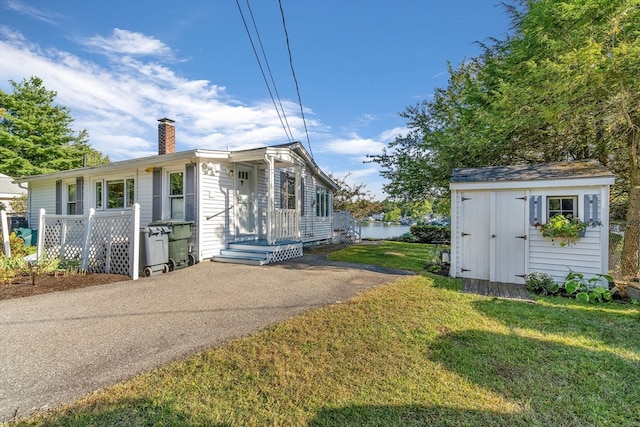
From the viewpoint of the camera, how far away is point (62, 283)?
588cm

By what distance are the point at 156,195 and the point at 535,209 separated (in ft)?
34.0

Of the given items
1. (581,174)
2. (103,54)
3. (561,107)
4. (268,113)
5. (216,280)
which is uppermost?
(103,54)

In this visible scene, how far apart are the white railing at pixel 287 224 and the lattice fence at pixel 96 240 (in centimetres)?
396

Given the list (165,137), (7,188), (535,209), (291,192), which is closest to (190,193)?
(165,137)

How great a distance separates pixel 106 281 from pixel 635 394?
8095mm

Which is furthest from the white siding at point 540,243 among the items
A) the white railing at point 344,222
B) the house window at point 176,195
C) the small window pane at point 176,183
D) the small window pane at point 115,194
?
the small window pane at point 115,194

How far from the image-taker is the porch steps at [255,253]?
333 inches

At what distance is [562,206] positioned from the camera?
5898 millimetres

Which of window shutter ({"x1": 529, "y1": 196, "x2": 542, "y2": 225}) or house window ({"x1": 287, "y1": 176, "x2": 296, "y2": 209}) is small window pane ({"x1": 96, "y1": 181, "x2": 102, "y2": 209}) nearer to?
house window ({"x1": 287, "y1": 176, "x2": 296, "y2": 209})

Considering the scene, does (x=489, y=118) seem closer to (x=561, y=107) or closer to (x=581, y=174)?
(x=561, y=107)

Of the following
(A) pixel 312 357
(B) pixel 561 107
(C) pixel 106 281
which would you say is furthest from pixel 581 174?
(C) pixel 106 281

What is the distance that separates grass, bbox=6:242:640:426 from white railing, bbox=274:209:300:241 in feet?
19.3

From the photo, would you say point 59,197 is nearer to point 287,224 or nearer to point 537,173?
point 287,224

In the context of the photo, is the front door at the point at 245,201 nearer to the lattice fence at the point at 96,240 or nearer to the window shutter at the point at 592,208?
the lattice fence at the point at 96,240
